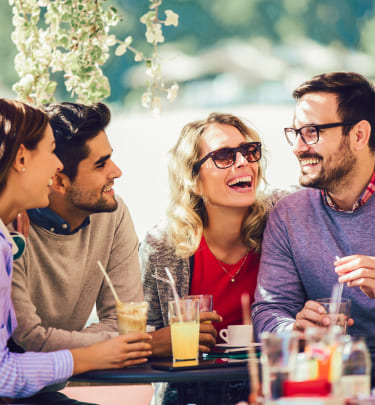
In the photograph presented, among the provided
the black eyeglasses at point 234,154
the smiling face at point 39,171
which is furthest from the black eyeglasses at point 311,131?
the smiling face at point 39,171

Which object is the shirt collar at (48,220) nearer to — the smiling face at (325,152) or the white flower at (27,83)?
the white flower at (27,83)

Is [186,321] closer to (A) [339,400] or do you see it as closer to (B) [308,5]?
(A) [339,400]

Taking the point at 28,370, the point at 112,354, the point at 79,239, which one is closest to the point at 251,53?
the point at 79,239

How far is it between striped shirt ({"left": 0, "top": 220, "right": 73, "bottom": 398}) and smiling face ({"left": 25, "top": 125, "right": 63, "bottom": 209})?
0.27 meters

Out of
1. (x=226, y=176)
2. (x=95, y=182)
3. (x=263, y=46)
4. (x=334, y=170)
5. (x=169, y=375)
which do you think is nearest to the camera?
(x=169, y=375)

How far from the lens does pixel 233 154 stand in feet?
8.46

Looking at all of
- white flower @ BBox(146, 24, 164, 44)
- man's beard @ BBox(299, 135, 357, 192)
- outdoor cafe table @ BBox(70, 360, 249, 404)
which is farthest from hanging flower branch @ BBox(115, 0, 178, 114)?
outdoor cafe table @ BBox(70, 360, 249, 404)

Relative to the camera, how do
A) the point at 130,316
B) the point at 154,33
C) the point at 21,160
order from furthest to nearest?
the point at 154,33 → the point at 21,160 → the point at 130,316

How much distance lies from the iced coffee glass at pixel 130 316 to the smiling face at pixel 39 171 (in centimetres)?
44

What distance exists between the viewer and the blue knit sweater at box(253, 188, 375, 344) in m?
2.31

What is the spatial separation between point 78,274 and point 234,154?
2.68 ft

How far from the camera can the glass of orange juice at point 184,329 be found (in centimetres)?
176

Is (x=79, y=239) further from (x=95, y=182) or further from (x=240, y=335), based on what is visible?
(x=240, y=335)

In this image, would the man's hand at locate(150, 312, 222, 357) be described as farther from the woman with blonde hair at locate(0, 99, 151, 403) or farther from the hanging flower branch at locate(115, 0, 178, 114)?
the hanging flower branch at locate(115, 0, 178, 114)
